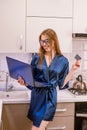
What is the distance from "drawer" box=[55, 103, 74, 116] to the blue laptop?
363mm

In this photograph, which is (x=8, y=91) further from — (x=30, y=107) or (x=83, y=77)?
(x=83, y=77)

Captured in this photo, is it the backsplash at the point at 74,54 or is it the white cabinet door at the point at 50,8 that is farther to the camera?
the backsplash at the point at 74,54

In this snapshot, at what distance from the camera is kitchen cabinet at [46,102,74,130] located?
241cm

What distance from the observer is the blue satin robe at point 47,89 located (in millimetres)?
2172

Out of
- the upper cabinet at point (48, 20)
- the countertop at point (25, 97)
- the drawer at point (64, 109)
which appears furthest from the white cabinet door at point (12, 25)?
the drawer at point (64, 109)

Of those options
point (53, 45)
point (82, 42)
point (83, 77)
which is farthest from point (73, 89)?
point (53, 45)

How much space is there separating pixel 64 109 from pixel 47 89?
350mm

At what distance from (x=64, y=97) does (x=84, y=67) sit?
2.25ft

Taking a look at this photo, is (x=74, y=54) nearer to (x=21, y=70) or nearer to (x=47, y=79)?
(x=47, y=79)

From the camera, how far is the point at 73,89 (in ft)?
9.13

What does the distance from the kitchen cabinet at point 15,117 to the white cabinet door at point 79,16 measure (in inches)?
38.7

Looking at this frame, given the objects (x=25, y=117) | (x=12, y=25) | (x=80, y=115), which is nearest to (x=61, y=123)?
(x=80, y=115)

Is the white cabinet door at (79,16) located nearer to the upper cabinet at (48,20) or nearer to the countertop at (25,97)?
the upper cabinet at (48,20)

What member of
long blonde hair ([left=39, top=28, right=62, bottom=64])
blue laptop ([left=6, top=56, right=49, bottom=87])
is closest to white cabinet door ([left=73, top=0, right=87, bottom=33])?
long blonde hair ([left=39, top=28, right=62, bottom=64])
